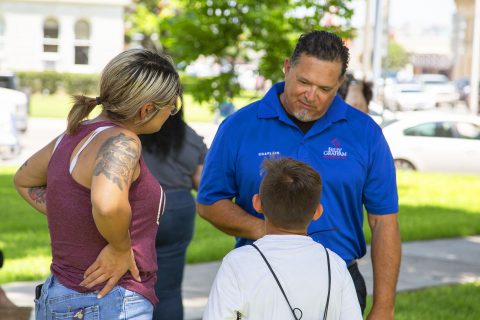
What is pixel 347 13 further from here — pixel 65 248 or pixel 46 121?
pixel 46 121

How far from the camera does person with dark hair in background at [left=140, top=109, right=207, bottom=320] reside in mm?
5711

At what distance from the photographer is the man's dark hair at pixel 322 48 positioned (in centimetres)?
432

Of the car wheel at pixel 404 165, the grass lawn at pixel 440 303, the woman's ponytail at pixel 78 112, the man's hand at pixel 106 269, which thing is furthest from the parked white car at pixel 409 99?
the man's hand at pixel 106 269

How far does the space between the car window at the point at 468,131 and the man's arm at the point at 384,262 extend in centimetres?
1694

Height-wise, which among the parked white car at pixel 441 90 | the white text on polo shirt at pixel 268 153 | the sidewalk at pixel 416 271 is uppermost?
the white text on polo shirt at pixel 268 153

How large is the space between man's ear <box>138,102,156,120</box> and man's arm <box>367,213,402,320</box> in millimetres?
1333

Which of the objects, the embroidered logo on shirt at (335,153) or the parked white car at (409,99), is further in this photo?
the parked white car at (409,99)

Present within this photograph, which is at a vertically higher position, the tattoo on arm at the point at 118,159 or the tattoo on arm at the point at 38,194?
the tattoo on arm at the point at 118,159

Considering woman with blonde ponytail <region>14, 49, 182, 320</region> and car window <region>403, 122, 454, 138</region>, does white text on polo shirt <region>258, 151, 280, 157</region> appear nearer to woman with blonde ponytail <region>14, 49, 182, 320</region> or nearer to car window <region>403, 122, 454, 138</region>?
woman with blonde ponytail <region>14, 49, 182, 320</region>

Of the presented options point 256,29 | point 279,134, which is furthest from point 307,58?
point 256,29

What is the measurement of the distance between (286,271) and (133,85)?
0.84 meters

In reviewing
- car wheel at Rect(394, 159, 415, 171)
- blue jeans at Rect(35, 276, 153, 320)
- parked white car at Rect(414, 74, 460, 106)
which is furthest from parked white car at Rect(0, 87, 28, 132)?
parked white car at Rect(414, 74, 460, 106)

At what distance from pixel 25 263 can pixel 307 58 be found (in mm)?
6183

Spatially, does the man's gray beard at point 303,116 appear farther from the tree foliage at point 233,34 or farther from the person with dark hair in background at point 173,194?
the tree foliage at point 233,34
